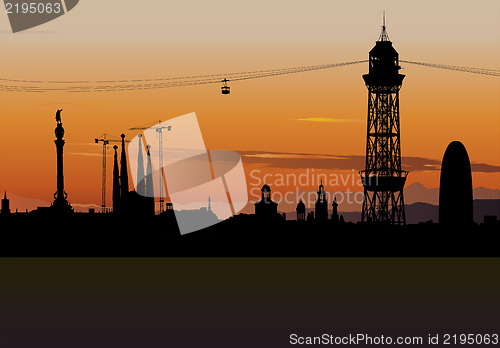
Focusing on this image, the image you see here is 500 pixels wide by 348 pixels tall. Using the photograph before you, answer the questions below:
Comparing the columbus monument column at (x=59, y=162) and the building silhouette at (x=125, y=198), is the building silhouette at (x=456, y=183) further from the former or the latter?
the columbus monument column at (x=59, y=162)

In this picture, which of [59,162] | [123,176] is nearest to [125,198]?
[123,176]

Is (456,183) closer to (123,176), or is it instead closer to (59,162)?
(123,176)

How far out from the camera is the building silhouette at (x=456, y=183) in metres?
194

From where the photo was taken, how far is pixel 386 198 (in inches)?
6624

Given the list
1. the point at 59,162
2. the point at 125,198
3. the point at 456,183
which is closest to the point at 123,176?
the point at 125,198

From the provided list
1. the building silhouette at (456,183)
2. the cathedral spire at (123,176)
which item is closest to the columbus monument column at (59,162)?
the cathedral spire at (123,176)

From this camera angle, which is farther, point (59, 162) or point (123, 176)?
point (123, 176)

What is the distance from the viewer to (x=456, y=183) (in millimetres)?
195000

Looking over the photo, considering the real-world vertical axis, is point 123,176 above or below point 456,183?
above
